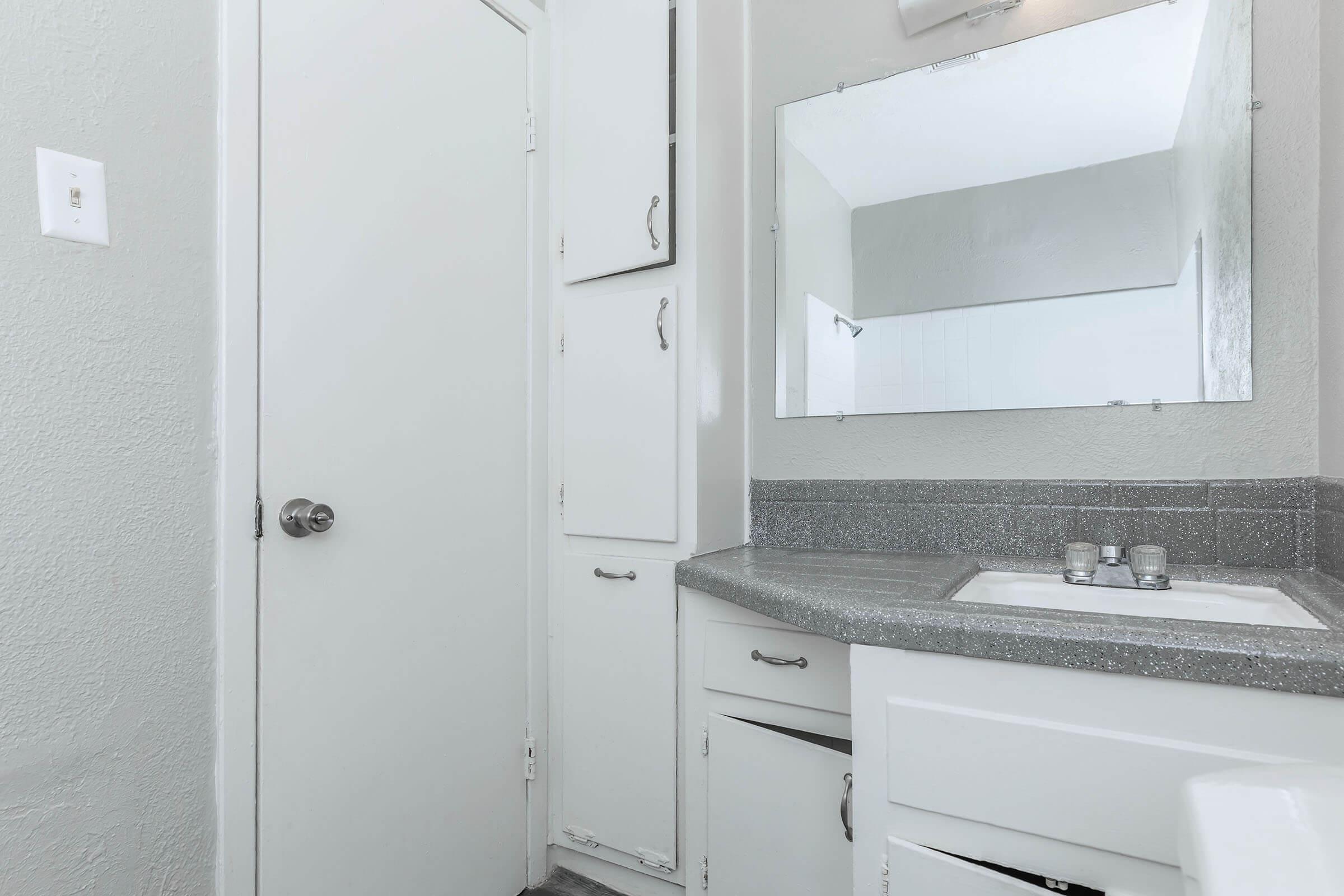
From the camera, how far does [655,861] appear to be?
62.2 inches

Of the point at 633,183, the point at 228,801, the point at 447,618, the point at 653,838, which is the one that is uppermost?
the point at 633,183

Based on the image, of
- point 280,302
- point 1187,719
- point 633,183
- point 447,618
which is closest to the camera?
point 1187,719

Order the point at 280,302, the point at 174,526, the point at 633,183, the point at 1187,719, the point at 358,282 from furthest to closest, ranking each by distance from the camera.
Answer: the point at 633,183 < the point at 358,282 < the point at 280,302 < the point at 174,526 < the point at 1187,719

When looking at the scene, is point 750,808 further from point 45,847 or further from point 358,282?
point 358,282

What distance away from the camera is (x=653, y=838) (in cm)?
158

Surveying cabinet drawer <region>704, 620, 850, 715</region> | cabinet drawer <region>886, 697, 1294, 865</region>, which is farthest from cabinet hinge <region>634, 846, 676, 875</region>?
cabinet drawer <region>886, 697, 1294, 865</region>

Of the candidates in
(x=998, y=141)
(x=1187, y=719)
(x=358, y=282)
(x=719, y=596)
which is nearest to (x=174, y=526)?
(x=358, y=282)

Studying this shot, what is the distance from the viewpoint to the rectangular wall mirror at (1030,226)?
135 centimetres

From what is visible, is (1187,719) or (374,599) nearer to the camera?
(1187,719)

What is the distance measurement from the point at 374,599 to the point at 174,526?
15.2 inches

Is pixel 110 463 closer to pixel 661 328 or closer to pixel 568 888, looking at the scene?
pixel 661 328

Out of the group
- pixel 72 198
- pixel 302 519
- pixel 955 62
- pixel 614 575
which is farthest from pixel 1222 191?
pixel 72 198

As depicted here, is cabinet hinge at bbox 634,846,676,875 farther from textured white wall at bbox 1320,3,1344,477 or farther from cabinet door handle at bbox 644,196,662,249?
textured white wall at bbox 1320,3,1344,477

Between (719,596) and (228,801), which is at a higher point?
(719,596)
